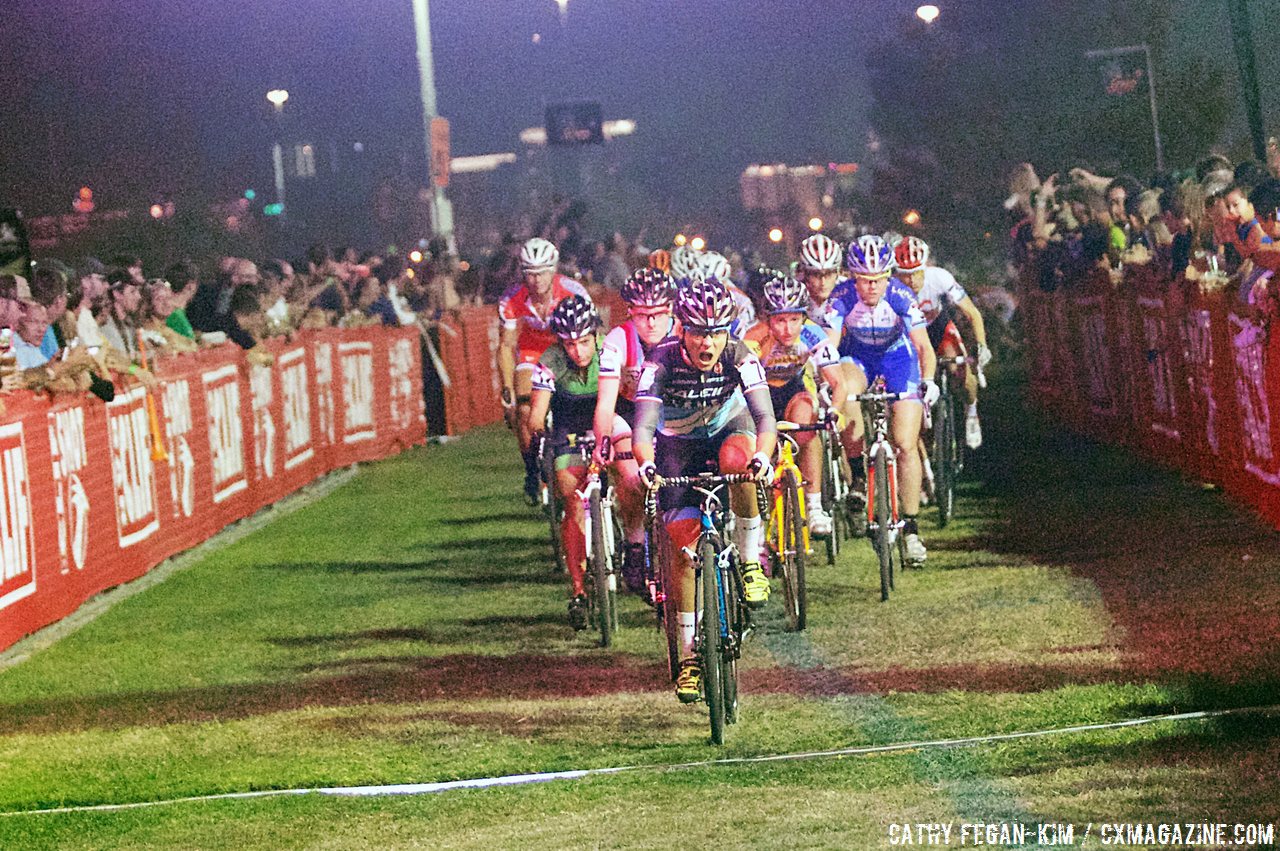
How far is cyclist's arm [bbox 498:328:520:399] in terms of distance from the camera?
607 inches

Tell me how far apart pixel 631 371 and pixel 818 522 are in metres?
3.10

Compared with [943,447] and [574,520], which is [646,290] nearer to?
[574,520]

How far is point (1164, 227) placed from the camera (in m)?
18.4

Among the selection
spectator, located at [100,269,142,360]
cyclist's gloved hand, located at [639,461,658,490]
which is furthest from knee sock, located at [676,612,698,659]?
spectator, located at [100,269,142,360]

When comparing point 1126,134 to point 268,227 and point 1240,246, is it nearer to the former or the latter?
point 1240,246

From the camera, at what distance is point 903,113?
72938 mm

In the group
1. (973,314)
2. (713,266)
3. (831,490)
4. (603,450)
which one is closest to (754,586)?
(603,450)

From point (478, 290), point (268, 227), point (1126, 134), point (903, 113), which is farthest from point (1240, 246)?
point (268, 227)

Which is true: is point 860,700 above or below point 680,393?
below

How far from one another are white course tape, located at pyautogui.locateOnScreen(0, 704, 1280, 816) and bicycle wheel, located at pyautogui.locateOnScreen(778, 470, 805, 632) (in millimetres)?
3075

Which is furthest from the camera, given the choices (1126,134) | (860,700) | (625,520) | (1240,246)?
(1126,134)

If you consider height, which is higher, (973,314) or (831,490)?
(973,314)

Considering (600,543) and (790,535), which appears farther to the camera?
(790,535)

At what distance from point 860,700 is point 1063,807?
2.39m
